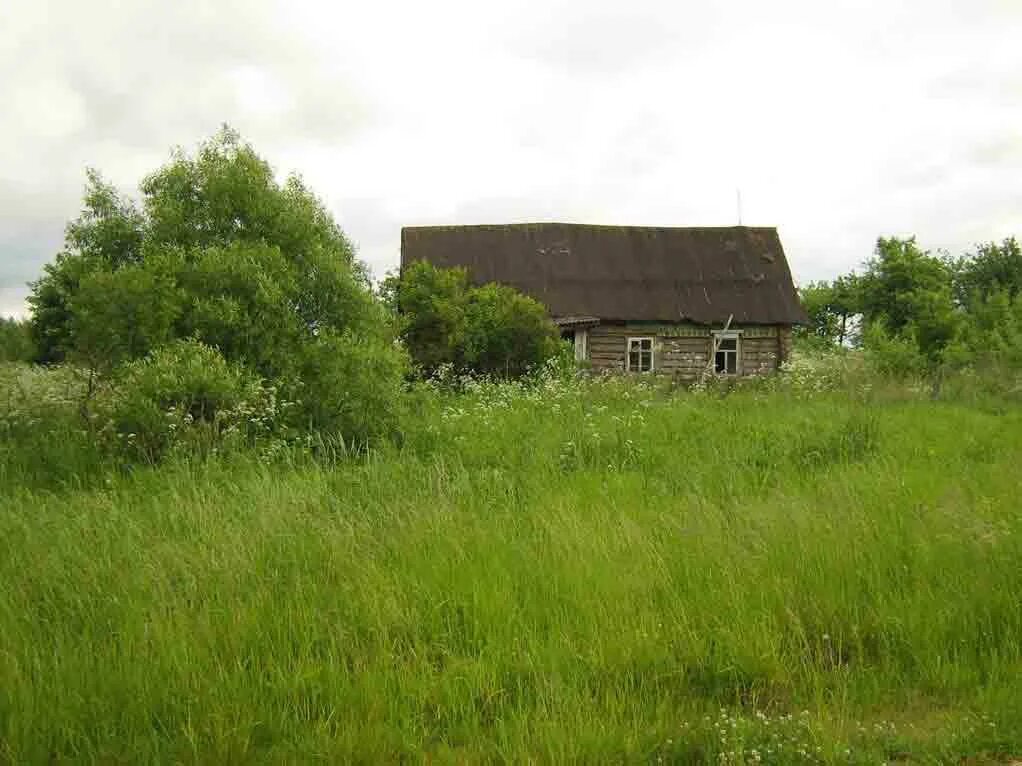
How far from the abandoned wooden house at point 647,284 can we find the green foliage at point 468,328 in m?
4.97

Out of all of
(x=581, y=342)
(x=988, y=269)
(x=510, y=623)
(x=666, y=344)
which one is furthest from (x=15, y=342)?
(x=988, y=269)

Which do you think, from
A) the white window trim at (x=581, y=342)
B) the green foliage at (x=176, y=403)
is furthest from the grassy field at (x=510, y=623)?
the white window trim at (x=581, y=342)

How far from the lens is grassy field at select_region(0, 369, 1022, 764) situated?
2.85 m

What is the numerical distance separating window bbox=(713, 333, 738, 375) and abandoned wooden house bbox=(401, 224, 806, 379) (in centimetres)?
3

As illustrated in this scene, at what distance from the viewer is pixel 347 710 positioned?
3.01m

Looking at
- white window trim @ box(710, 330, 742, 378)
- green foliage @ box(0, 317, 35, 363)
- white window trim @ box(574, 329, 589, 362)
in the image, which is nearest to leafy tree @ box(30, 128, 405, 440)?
white window trim @ box(574, 329, 589, 362)

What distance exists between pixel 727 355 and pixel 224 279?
61.6 feet

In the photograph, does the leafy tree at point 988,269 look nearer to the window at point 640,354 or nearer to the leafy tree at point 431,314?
the window at point 640,354

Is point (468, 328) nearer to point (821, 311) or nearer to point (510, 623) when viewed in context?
point (510, 623)

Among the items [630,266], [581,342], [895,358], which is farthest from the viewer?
[630,266]

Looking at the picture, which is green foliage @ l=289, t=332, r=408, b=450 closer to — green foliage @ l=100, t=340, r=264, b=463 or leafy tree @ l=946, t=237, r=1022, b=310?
green foliage @ l=100, t=340, r=264, b=463

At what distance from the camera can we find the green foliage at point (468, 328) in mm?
16781

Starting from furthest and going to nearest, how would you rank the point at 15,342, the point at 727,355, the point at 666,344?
1. the point at 15,342
2. the point at 727,355
3. the point at 666,344

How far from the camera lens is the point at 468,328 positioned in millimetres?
16938
